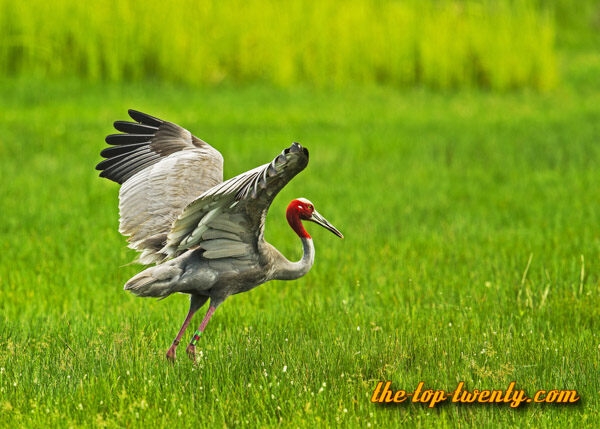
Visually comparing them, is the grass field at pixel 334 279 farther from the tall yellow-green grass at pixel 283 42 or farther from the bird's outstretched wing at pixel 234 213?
the tall yellow-green grass at pixel 283 42

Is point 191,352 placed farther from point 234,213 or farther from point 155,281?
point 234,213

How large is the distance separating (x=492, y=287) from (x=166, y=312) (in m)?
2.34

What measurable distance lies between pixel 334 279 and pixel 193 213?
2.64m

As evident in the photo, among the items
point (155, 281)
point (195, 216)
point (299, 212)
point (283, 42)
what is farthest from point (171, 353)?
point (283, 42)

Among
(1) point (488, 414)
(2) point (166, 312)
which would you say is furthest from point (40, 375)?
(1) point (488, 414)

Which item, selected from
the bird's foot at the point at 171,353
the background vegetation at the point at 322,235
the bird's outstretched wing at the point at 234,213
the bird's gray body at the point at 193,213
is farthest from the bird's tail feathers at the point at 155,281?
the background vegetation at the point at 322,235

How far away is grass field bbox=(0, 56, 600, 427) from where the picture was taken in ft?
13.3

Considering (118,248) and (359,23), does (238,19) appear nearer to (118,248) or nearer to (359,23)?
(359,23)

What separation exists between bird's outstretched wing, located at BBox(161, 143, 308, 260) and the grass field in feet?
2.24

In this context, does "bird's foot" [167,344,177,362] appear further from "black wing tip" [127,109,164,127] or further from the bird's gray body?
"black wing tip" [127,109,164,127]

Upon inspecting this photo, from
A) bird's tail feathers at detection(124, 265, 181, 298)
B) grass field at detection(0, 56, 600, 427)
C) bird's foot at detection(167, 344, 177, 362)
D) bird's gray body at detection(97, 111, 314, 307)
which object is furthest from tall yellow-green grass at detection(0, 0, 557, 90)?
bird's tail feathers at detection(124, 265, 181, 298)

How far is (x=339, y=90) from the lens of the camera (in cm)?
1451

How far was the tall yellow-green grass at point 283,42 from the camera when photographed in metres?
13.8

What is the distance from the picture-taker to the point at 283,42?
14.9 meters
